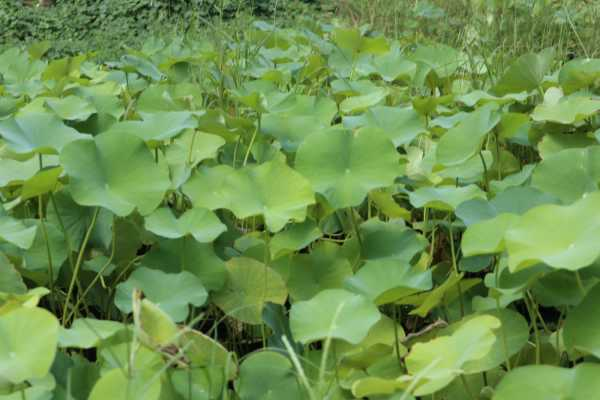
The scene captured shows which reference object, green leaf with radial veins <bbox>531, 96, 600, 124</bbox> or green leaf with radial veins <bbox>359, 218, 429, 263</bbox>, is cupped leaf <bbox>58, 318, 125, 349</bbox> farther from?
green leaf with radial veins <bbox>531, 96, 600, 124</bbox>

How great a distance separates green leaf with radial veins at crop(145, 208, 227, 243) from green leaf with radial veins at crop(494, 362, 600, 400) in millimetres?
387

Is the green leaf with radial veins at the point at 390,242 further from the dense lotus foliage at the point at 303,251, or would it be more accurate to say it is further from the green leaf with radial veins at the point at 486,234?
the green leaf with radial veins at the point at 486,234

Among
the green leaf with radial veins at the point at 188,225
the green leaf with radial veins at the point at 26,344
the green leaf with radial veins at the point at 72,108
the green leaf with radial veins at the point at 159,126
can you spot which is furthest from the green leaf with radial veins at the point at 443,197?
the green leaf with radial veins at the point at 72,108

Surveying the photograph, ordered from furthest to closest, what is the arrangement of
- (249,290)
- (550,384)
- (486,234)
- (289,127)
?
(289,127) → (249,290) → (486,234) → (550,384)

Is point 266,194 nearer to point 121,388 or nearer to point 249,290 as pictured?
point 249,290

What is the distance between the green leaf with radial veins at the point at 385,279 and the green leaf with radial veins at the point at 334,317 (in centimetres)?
5

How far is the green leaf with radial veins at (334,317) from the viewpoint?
28.6 inches

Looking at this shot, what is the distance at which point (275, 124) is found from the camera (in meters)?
1.26

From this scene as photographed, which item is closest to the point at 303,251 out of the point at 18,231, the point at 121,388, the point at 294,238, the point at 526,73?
the point at 294,238

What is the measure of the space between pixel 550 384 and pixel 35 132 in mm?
786

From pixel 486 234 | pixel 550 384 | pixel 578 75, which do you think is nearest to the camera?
pixel 550 384

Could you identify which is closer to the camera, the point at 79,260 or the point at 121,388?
the point at 121,388

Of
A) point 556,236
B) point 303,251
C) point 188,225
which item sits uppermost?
point 556,236

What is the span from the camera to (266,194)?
0.98 m
